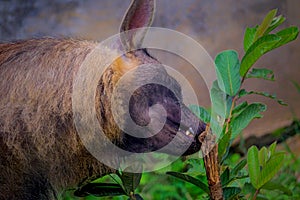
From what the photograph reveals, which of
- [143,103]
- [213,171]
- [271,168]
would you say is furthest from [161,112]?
[271,168]

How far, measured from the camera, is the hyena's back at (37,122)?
2.76m

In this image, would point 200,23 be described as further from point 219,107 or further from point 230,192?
point 230,192

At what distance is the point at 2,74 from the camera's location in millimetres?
2855

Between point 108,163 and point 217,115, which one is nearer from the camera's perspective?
point 217,115

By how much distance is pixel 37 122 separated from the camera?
9.02 ft

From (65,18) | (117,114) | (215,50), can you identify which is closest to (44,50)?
(117,114)

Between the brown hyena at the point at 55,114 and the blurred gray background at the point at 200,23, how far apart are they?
2269 mm

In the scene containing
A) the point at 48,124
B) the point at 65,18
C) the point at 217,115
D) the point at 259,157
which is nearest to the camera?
the point at 259,157

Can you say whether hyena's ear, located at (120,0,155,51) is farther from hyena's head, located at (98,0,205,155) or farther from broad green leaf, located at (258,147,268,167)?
broad green leaf, located at (258,147,268,167)

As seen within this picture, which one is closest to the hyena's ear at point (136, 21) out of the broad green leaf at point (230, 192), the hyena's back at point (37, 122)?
the hyena's back at point (37, 122)

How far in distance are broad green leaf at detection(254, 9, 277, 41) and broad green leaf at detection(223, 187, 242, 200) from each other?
57 cm

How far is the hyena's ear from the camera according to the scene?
2.64 meters

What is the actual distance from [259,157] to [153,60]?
711 millimetres

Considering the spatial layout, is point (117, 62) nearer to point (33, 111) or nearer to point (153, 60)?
point (153, 60)
